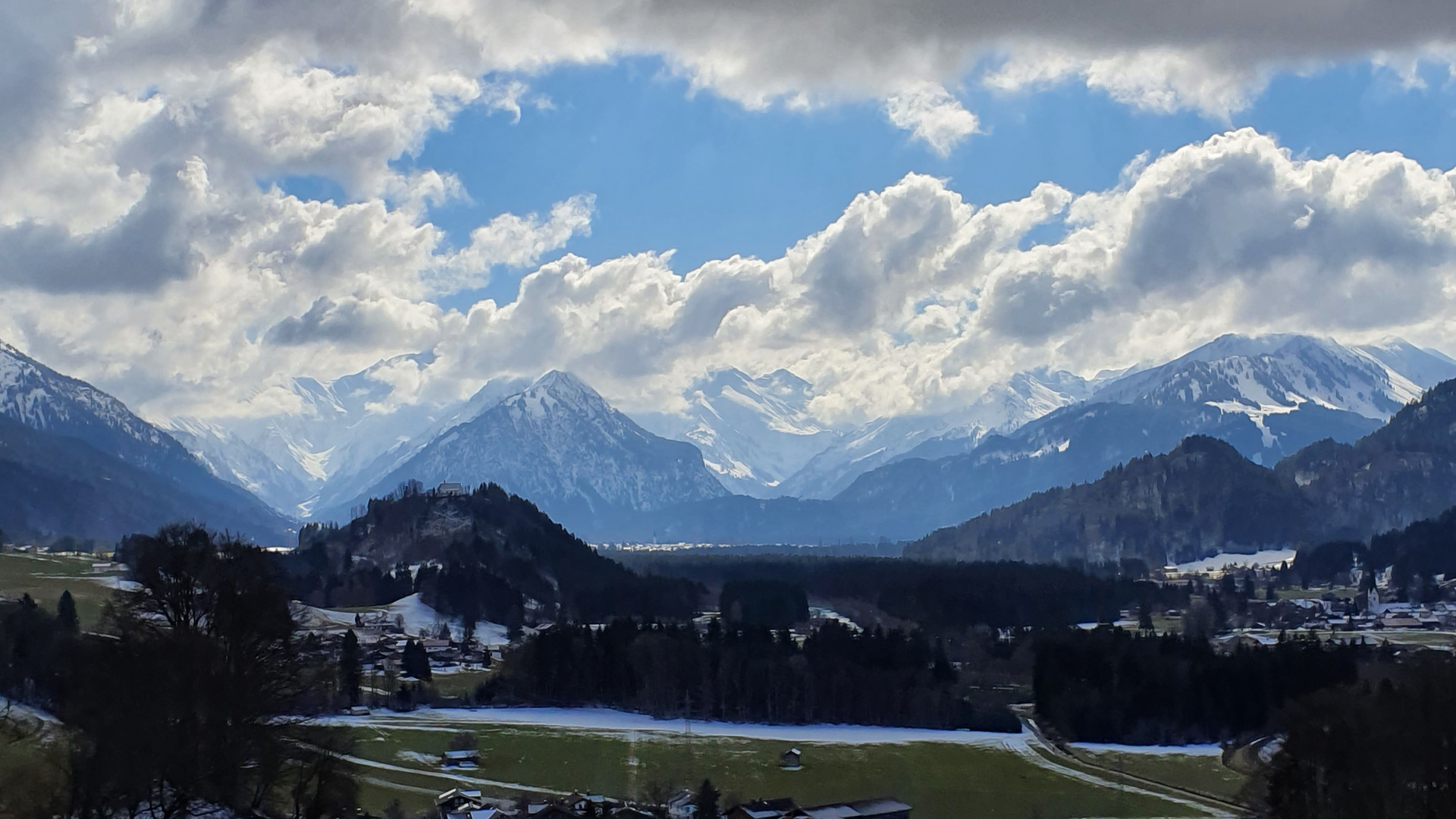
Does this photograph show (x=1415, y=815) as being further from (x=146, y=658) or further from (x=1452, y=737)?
(x=146, y=658)

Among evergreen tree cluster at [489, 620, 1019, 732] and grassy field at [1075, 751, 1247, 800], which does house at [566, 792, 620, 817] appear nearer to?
grassy field at [1075, 751, 1247, 800]

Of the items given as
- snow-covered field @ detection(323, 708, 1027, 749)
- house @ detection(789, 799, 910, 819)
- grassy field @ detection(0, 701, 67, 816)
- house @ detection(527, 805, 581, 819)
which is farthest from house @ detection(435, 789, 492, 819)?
snow-covered field @ detection(323, 708, 1027, 749)

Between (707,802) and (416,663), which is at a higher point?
(416,663)

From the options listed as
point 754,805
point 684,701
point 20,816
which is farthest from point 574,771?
point 20,816

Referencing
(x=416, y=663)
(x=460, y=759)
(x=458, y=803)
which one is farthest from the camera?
(x=416, y=663)

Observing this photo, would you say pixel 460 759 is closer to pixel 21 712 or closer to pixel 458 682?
pixel 21 712

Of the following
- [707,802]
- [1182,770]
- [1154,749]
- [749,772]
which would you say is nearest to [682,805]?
[707,802]
